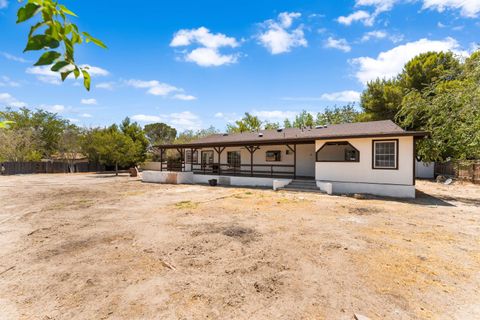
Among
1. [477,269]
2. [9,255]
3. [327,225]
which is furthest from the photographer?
[327,225]

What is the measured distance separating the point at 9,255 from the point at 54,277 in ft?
6.38

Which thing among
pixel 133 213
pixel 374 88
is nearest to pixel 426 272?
pixel 133 213

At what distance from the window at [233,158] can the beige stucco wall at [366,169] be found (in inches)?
285

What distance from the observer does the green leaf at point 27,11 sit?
0.78 metres

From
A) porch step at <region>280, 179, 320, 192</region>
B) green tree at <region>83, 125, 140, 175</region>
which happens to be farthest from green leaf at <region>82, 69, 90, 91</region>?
green tree at <region>83, 125, 140, 175</region>

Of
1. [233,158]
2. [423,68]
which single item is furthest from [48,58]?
[423,68]

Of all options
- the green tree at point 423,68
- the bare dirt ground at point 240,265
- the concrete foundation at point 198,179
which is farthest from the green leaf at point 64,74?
the green tree at point 423,68

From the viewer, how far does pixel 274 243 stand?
5695 mm

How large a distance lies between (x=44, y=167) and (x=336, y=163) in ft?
114

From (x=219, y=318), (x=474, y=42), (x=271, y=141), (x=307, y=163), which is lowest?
(x=219, y=318)

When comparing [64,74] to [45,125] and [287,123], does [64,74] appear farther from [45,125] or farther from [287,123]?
[45,125]

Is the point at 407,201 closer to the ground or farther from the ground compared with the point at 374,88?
closer to the ground

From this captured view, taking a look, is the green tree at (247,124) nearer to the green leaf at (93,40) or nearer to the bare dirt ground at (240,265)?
the bare dirt ground at (240,265)

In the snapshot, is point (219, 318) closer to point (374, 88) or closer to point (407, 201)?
point (407, 201)
